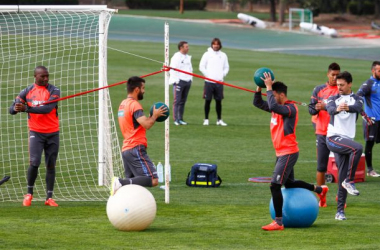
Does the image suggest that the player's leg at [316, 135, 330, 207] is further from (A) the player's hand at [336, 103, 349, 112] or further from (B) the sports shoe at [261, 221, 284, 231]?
(B) the sports shoe at [261, 221, 284, 231]

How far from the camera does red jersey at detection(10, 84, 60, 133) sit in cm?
1233

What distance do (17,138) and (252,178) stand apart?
719cm

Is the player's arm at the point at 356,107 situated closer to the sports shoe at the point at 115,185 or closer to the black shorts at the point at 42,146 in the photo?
the sports shoe at the point at 115,185

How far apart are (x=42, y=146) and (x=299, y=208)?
4195 mm

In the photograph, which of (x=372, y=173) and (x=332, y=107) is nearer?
(x=332, y=107)

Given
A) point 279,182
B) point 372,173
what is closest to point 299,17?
point 372,173

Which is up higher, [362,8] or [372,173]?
[362,8]

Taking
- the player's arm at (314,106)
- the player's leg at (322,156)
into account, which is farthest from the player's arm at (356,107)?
the player's leg at (322,156)

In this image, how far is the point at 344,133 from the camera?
1162 cm

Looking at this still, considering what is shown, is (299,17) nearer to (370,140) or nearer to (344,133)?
(370,140)

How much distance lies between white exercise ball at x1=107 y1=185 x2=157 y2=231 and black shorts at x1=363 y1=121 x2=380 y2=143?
264 inches

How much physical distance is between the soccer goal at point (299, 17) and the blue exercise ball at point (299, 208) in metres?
50.7

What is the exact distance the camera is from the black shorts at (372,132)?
15988 millimetres

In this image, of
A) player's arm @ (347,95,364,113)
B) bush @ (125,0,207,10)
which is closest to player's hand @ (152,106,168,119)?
player's arm @ (347,95,364,113)
